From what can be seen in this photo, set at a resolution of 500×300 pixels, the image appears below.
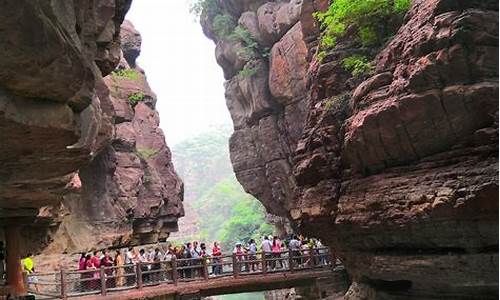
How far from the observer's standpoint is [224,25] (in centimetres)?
2814

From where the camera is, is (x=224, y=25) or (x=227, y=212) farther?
(x=227, y=212)

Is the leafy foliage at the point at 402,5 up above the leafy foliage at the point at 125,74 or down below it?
below

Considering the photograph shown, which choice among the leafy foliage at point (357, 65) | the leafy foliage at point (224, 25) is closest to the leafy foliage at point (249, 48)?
the leafy foliage at point (224, 25)

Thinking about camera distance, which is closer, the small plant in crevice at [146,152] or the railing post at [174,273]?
the railing post at [174,273]

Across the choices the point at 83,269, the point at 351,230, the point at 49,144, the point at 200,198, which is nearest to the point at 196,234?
the point at 200,198

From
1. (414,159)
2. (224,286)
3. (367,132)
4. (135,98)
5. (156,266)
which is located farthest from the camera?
(135,98)

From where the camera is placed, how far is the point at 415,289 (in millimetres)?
11188

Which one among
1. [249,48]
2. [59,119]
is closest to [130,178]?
[249,48]

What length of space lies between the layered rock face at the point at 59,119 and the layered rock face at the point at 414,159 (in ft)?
17.2

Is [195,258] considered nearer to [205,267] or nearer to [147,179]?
[205,267]

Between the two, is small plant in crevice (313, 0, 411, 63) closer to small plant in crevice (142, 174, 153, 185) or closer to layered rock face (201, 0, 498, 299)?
layered rock face (201, 0, 498, 299)

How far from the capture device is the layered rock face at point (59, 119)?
183 inches

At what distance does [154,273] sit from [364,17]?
33.3 ft

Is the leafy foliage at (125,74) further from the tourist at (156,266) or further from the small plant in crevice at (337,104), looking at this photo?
the small plant in crevice at (337,104)
